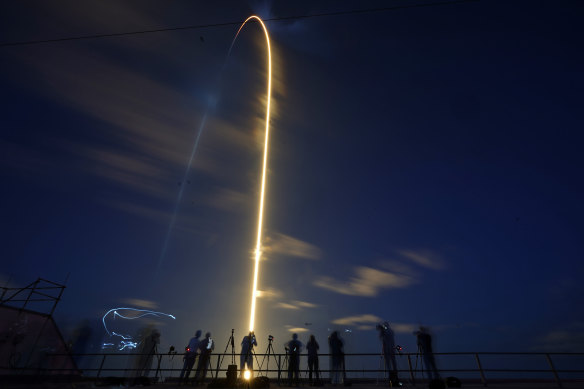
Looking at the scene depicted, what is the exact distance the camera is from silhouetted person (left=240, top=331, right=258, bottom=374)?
9.85m

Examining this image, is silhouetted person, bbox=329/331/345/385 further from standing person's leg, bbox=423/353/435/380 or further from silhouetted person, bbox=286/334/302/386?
standing person's leg, bbox=423/353/435/380

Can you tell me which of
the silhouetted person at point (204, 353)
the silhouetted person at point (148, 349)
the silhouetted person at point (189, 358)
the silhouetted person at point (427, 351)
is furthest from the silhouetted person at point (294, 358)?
the silhouetted person at point (148, 349)

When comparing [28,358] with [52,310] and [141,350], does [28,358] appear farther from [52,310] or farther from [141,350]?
[141,350]

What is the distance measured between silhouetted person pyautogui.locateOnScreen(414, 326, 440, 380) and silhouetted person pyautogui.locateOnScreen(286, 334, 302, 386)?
4490 mm

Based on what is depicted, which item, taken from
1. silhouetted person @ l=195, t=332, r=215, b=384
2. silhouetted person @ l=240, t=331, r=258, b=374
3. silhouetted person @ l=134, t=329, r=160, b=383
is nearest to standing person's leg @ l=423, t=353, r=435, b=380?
silhouetted person @ l=240, t=331, r=258, b=374

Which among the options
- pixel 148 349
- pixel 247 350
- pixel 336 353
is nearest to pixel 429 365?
pixel 336 353

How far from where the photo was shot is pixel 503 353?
952cm

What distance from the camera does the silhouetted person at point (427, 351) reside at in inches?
365

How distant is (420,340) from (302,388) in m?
4.64

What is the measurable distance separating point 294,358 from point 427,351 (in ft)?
15.9

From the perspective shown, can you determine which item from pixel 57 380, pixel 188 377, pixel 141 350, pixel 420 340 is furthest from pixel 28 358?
pixel 420 340

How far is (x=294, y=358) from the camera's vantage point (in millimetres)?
9977

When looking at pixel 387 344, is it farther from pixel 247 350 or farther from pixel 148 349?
pixel 148 349

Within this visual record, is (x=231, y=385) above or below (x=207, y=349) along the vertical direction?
below
